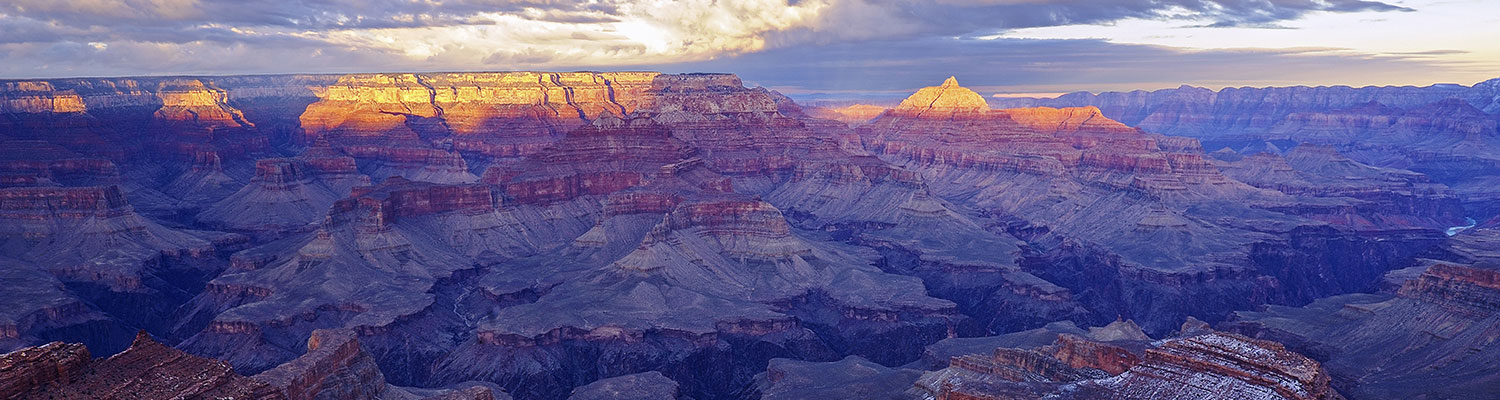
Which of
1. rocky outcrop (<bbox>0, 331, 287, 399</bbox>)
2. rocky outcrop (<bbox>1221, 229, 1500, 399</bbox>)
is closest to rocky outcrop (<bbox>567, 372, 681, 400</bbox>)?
rocky outcrop (<bbox>0, 331, 287, 399</bbox>)

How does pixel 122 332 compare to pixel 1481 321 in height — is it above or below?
below

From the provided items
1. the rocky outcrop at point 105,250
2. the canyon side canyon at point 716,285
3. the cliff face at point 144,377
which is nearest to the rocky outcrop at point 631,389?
the canyon side canyon at point 716,285

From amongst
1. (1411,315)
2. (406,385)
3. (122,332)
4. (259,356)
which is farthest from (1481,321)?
(122,332)

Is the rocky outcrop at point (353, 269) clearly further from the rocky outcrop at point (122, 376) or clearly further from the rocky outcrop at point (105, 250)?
the rocky outcrop at point (122, 376)

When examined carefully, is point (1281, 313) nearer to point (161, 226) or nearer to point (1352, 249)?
point (1352, 249)

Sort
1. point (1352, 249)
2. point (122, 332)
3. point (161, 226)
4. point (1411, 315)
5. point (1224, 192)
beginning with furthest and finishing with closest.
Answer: point (1224, 192) → point (1352, 249) → point (161, 226) → point (122, 332) → point (1411, 315)

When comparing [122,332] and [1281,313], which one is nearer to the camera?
[1281,313]
